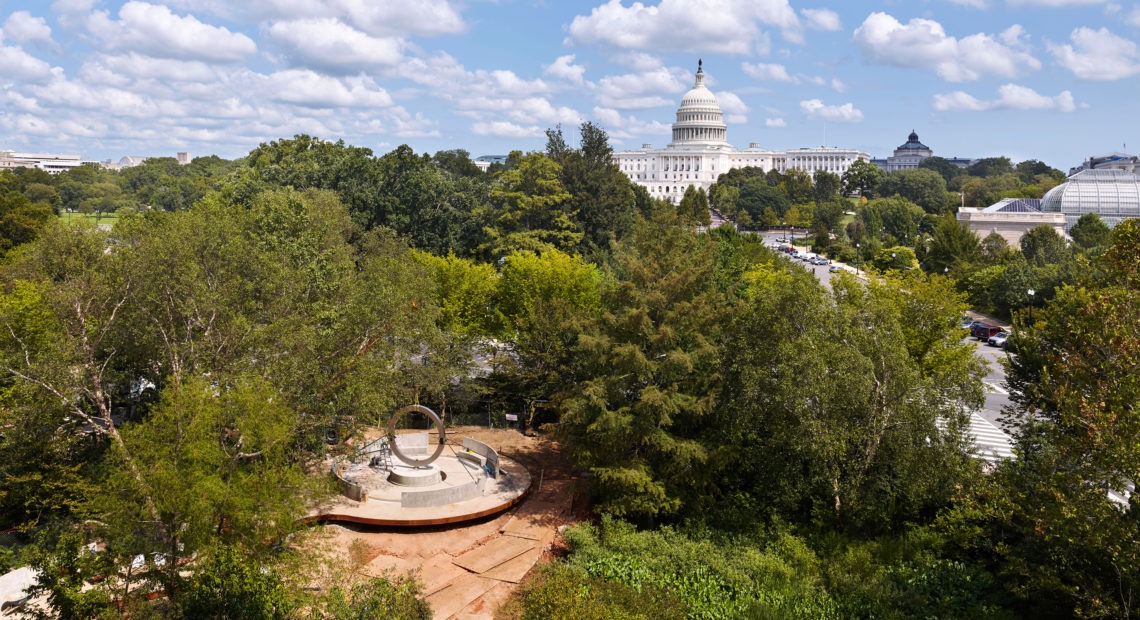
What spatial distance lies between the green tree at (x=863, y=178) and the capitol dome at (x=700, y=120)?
109ft

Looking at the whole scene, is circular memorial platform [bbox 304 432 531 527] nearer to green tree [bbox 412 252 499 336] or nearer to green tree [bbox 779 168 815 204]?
green tree [bbox 412 252 499 336]

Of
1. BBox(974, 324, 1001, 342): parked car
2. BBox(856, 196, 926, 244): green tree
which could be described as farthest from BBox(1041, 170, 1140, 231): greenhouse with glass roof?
BBox(974, 324, 1001, 342): parked car

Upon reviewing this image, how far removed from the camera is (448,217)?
55.5 meters

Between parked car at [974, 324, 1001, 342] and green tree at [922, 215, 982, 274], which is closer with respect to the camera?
parked car at [974, 324, 1001, 342]

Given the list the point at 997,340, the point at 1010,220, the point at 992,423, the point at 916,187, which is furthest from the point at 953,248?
the point at 916,187

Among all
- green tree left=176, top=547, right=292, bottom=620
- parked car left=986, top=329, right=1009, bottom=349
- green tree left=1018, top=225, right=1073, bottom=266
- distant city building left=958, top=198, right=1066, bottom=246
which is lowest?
parked car left=986, top=329, right=1009, bottom=349

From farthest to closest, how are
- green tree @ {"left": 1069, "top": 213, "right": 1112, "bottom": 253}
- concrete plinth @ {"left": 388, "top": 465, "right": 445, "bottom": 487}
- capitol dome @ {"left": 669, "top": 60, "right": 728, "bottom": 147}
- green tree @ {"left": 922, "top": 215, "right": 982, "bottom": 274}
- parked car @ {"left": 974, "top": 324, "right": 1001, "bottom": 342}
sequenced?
1. capitol dome @ {"left": 669, "top": 60, "right": 728, "bottom": 147}
2. green tree @ {"left": 1069, "top": 213, "right": 1112, "bottom": 253}
3. green tree @ {"left": 922, "top": 215, "right": 982, "bottom": 274}
4. parked car @ {"left": 974, "top": 324, "right": 1001, "bottom": 342}
5. concrete plinth @ {"left": 388, "top": 465, "right": 445, "bottom": 487}

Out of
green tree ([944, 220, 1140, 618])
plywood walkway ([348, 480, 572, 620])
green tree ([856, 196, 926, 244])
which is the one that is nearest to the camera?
green tree ([944, 220, 1140, 618])

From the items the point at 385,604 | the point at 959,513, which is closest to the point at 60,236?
the point at 385,604

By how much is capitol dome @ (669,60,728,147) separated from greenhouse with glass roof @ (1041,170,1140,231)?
83064mm

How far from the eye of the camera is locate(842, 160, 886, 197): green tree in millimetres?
136625

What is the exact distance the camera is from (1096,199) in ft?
274

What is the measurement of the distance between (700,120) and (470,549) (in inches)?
5988

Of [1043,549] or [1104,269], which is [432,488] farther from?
[1104,269]
